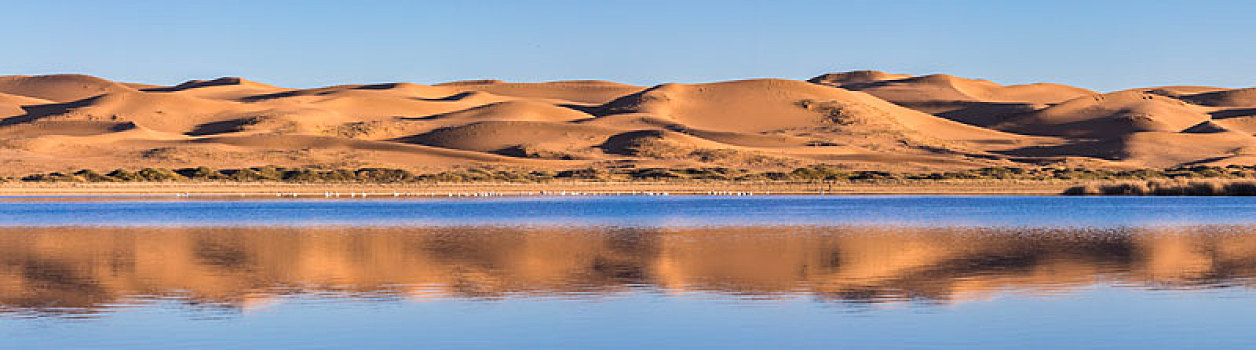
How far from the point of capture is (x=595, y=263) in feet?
90.5

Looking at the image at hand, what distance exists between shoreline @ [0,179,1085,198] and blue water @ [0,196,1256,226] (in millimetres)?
14206

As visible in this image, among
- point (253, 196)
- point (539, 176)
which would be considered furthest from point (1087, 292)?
point (539, 176)

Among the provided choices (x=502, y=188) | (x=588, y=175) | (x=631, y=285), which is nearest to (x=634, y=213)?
(x=631, y=285)

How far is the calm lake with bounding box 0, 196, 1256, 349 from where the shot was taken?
664 inches

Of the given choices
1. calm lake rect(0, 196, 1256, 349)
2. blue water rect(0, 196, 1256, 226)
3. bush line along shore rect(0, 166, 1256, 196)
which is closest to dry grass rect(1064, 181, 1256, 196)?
bush line along shore rect(0, 166, 1256, 196)

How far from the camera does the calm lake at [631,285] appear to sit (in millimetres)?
16875

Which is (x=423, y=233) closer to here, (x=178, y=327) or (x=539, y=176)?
(x=178, y=327)

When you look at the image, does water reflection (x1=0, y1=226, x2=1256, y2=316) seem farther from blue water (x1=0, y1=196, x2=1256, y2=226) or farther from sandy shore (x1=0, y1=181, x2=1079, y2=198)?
sandy shore (x1=0, y1=181, x2=1079, y2=198)

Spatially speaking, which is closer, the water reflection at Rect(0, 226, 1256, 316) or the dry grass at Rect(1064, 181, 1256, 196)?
the water reflection at Rect(0, 226, 1256, 316)

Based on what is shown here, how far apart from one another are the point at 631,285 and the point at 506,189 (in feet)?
229

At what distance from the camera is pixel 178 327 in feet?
58.3

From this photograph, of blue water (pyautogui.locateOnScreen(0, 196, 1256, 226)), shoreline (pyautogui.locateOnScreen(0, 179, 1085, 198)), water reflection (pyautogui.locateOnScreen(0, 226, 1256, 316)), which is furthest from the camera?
shoreline (pyautogui.locateOnScreen(0, 179, 1085, 198))

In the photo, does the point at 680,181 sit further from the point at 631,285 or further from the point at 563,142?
the point at 631,285

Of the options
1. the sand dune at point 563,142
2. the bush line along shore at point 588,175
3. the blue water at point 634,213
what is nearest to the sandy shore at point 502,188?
the bush line along shore at point 588,175
